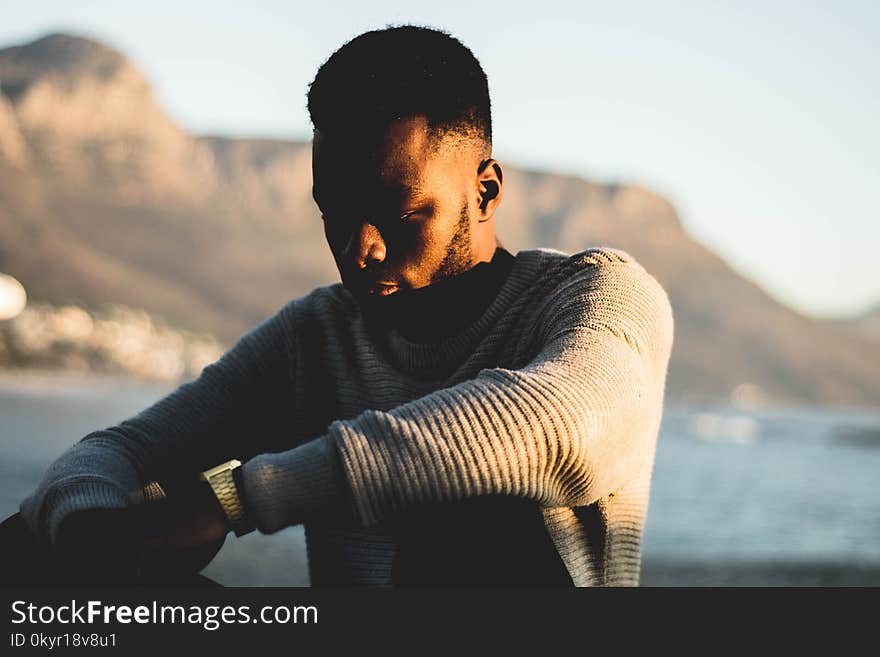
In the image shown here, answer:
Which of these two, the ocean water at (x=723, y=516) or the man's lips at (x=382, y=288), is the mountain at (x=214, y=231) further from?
the man's lips at (x=382, y=288)

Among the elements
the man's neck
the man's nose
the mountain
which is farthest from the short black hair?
the mountain

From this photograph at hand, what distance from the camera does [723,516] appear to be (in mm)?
14109

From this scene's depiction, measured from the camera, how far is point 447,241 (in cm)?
186

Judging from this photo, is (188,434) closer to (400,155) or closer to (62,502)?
(62,502)

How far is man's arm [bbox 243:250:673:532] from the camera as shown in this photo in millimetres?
1317

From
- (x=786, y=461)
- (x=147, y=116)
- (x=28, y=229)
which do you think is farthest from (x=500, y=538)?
(x=147, y=116)

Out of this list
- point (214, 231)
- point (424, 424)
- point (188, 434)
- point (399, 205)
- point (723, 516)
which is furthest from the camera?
point (214, 231)

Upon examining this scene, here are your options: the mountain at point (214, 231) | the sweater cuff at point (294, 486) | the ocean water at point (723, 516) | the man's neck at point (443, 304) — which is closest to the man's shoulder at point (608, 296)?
the man's neck at point (443, 304)

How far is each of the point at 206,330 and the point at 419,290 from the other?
120 metres

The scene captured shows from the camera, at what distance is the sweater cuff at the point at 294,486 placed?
1.34 meters

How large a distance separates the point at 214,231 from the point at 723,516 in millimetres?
149176

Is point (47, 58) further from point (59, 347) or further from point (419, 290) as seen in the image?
point (419, 290)

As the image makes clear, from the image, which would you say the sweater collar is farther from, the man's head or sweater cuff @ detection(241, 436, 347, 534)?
sweater cuff @ detection(241, 436, 347, 534)

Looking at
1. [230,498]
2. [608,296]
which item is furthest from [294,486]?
[608,296]
